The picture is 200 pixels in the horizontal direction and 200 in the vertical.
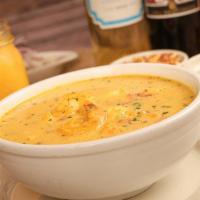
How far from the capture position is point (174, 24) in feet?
3.51

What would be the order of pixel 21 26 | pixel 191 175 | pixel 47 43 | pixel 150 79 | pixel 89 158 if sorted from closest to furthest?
pixel 89 158 < pixel 191 175 < pixel 150 79 < pixel 47 43 < pixel 21 26

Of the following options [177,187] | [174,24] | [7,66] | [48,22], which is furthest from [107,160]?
[48,22]

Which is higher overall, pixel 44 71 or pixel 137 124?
pixel 137 124

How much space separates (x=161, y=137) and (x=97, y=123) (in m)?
0.09

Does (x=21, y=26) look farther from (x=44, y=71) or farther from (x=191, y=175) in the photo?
(x=191, y=175)

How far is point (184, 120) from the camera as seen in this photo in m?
0.48

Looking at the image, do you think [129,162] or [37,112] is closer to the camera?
[129,162]

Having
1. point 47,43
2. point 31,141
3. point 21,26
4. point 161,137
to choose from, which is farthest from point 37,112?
point 21,26

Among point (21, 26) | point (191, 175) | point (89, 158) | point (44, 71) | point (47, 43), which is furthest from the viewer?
point (21, 26)

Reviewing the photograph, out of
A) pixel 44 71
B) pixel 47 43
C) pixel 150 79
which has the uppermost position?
pixel 150 79

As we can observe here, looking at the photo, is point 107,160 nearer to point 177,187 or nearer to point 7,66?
point 177,187

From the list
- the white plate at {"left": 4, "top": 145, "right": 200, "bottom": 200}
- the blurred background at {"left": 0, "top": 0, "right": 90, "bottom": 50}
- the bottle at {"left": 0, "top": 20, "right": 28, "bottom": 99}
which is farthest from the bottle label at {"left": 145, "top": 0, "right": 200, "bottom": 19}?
the blurred background at {"left": 0, "top": 0, "right": 90, "bottom": 50}

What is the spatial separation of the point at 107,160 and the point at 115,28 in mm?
706

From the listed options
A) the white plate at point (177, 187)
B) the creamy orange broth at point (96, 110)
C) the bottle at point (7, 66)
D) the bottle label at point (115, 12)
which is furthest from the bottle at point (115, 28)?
the white plate at point (177, 187)
